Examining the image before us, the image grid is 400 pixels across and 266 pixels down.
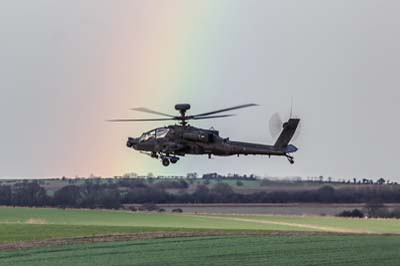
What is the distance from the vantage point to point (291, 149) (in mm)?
36031

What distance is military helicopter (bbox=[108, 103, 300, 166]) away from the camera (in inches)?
1358

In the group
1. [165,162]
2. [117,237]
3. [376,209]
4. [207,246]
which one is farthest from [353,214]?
[165,162]

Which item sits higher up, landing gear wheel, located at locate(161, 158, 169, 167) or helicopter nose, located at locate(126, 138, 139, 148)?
helicopter nose, located at locate(126, 138, 139, 148)

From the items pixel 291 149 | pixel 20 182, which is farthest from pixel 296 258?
pixel 20 182

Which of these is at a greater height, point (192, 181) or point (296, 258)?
point (192, 181)

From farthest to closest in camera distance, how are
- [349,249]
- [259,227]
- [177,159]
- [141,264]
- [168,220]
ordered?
1. [168,220]
2. [259,227]
3. [349,249]
4. [141,264]
5. [177,159]

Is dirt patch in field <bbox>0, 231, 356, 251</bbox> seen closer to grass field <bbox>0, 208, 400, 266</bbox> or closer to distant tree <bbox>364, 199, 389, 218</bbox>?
grass field <bbox>0, 208, 400, 266</bbox>

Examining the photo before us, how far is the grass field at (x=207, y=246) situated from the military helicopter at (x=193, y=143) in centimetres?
1591

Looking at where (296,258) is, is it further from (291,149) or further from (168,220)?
(168,220)

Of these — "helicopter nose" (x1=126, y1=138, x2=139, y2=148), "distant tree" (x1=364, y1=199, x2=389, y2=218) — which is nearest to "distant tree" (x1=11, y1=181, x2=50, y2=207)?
"distant tree" (x1=364, y1=199, x2=389, y2=218)

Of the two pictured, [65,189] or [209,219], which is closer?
[209,219]

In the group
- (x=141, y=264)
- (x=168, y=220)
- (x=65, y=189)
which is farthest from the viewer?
(x=65, y=189)

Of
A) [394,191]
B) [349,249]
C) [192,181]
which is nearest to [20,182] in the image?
[192,181]

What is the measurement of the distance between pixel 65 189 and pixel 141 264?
9642cm
